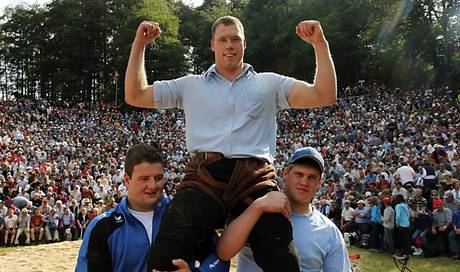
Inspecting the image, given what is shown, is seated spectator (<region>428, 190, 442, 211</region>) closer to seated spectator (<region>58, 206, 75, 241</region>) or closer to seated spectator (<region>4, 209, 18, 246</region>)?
seated spectator (<region>58, 206, 75, 241</region>)

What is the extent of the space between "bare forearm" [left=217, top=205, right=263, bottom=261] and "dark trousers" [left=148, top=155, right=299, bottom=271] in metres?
0.03

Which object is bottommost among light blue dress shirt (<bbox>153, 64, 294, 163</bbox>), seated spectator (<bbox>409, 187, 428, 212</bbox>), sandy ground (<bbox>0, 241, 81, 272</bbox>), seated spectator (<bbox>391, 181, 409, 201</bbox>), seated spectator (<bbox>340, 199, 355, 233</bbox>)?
sandy ground (<bbox>0, 241, 81, 272</bbox>)

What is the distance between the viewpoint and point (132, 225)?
2.24 meters

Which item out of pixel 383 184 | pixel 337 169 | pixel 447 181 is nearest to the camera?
pixel 447 181

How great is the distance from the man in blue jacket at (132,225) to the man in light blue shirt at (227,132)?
0.64 feet

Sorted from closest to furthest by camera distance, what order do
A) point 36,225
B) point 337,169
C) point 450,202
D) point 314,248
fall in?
point 314,248
point 450,202
point 36,225
point 337,169

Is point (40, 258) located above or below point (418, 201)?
below

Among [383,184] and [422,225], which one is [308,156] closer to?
[422,225]

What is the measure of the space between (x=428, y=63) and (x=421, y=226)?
840 inches

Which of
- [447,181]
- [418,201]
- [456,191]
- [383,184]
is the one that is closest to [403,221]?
[418,201]

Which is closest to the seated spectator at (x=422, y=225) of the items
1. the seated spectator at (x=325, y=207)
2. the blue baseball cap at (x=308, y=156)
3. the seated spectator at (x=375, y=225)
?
the seated spectator at (x=375, y=225)

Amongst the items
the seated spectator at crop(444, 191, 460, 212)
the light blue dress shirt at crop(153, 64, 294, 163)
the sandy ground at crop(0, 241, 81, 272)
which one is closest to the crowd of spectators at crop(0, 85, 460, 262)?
the seated spectator at crop(444, 191, 460, 212)

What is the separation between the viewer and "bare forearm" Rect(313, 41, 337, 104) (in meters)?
2.08

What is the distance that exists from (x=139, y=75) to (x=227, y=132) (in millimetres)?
516
